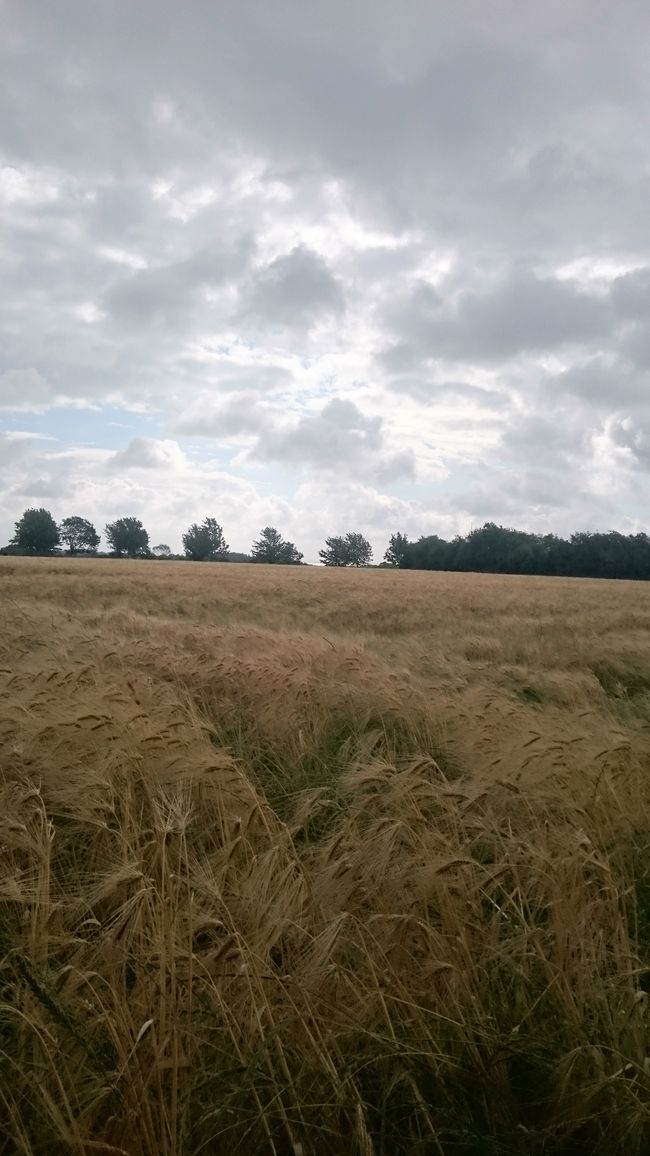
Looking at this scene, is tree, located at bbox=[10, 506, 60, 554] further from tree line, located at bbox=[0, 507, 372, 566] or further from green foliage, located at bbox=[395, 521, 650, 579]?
green foliage, located at bbox=[395, 521, 650, 579]

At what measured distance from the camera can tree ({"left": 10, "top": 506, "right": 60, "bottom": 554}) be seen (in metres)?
101

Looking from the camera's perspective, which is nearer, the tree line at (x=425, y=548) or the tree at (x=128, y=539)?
the tree line at (x=425, y=548)

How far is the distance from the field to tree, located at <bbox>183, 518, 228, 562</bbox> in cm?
12095

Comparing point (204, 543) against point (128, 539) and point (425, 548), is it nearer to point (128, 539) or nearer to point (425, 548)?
point (128, 539)

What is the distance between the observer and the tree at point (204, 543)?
127625 millimetres

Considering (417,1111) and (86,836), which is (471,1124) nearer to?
(417,1111)

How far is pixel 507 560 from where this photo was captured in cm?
8825

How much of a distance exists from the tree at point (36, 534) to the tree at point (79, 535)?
11.1 metres

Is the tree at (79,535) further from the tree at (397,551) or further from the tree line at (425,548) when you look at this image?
the tree at (397,551)

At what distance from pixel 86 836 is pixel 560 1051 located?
7.70 ft

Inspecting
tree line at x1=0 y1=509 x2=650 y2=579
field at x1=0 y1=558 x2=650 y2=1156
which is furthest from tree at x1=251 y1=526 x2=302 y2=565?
field at x1=0 y1=558 x2=650 y2=1156

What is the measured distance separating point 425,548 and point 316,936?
99.8 meters

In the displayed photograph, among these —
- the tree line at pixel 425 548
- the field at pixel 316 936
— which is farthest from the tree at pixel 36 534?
the field at pixel 316 936

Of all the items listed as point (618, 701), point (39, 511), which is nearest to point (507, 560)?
point (39, 511)
